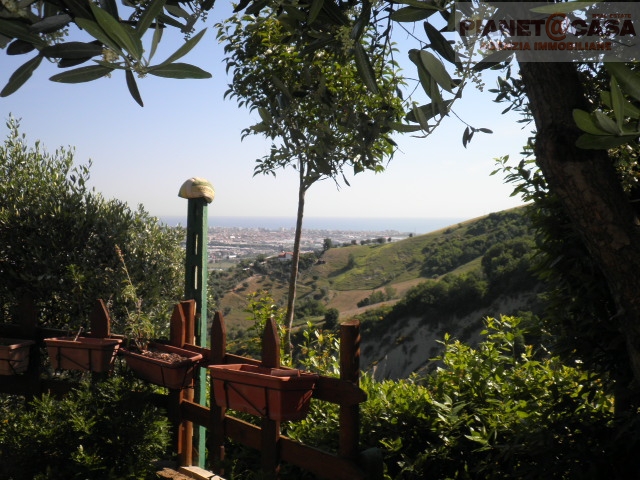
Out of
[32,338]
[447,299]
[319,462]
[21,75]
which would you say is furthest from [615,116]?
[447,299]

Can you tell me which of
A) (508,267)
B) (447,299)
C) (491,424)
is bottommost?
(447,299)

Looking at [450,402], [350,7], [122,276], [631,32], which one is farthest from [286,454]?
[122,276]

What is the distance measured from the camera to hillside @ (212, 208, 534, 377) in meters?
25.5

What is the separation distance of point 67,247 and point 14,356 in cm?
165

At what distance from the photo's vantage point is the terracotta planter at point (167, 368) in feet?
11.3

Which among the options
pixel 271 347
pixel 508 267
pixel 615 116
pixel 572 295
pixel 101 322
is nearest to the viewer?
pixel 615 116

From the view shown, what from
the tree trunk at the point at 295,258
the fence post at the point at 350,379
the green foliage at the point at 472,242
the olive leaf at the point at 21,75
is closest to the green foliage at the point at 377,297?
the green foliage at the point at 472,242

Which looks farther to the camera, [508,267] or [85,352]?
A: [508,267]

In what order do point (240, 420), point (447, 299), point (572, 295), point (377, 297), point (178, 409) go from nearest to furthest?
1. point (572, 295)
2. point (240, 420)
3. point (178, 409)
4. point (447, 299)
5. point (377, 297)

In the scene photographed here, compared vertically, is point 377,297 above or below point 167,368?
below

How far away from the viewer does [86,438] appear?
3090mm

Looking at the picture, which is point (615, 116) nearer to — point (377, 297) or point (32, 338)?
point (32, 338)

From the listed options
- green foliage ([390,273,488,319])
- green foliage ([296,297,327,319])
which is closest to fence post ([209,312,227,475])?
green foliage ([390,273,488,319])

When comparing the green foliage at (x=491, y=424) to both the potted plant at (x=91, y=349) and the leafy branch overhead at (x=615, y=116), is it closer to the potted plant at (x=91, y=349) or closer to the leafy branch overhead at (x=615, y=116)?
the potted plant at (x=91, y=349)
